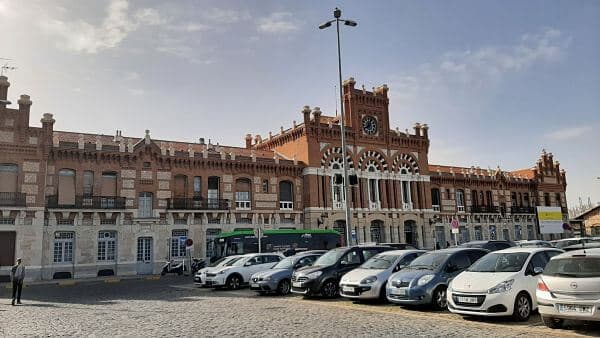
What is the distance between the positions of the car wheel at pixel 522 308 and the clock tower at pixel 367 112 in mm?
35434

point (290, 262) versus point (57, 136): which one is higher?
point (57, 136)

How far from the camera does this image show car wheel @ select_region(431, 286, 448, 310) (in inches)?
530

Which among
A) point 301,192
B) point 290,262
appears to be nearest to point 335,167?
point 301,192

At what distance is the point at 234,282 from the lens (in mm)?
23000

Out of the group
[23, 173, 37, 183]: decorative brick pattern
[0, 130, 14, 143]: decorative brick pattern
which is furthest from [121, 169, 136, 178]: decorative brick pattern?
[0, 130, 14, 143]: decorative brick pattern

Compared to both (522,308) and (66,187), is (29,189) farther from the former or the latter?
(522,308)

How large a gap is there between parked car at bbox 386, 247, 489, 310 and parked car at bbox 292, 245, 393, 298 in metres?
3.27

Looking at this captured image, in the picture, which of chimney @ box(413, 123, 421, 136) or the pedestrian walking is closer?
the pedestrian walking

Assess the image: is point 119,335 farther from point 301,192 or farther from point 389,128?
point 389,128

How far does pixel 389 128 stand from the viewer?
49.5 m

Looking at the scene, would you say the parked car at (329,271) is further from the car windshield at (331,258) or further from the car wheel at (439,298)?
the car wheel at (439,298)

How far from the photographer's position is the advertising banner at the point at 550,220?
60562mm

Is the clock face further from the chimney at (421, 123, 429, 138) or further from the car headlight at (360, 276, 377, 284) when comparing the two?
the car headlight at (360, 276, 377, 284)

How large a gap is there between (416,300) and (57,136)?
3080cm
